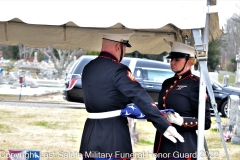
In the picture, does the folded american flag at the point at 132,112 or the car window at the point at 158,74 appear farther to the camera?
the car window at the point at 158,74

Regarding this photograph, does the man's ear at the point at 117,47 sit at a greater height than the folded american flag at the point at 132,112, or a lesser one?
greater

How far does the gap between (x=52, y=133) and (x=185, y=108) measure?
6.18 metres

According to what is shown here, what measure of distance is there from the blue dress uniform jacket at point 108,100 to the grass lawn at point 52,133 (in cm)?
286

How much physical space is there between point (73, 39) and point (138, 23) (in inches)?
87.8

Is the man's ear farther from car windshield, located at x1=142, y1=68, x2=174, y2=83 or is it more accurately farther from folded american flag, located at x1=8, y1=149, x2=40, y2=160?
car windshield, located at x1=142, y1=68, x2=174, y2=83

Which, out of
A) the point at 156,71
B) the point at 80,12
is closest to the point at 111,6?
the point at 80,12

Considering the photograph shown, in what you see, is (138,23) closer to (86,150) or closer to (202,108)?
(202,108)

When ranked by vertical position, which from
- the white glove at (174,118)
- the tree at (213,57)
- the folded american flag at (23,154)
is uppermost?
the white glove at (174,118)

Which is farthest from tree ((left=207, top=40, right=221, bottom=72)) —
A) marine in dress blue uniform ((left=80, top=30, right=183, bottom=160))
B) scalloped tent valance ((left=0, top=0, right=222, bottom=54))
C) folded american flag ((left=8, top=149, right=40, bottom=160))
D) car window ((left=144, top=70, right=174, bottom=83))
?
scalloped tent valance ((left=0, top=0, right=222, bottom=54))

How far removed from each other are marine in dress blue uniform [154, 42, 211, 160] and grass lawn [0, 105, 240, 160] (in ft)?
8.83

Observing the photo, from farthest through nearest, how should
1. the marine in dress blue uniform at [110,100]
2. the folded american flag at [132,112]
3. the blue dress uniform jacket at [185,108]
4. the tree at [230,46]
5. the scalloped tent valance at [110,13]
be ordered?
1. the tree at [230,46]
2. the blue dress uniform jacket at [185,108]
3. the folded american flag at [132,112]
4. the marine in dress blue uniform at [110,100]
5. the scalloped tent valance at [110,13]

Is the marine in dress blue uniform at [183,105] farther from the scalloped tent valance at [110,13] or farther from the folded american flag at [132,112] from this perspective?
the scalloped tent valance at [110,13]

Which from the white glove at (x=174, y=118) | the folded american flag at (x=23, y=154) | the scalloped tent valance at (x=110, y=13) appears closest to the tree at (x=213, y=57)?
the folded american flag at (x=23, y=154)

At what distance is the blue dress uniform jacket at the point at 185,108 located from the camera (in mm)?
3604
